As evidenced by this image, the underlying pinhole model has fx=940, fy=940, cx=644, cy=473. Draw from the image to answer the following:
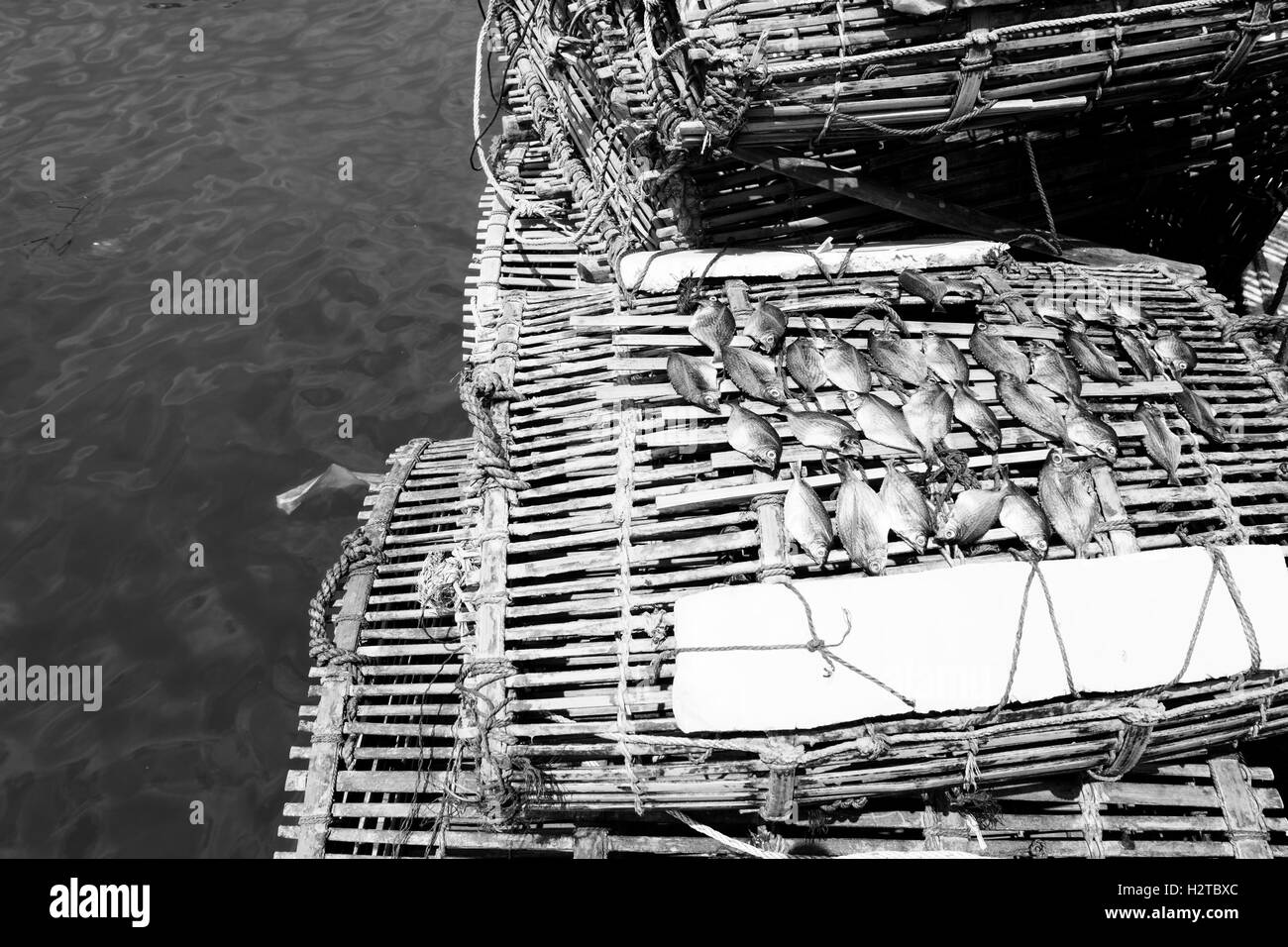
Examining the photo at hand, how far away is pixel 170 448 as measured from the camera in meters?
9.83

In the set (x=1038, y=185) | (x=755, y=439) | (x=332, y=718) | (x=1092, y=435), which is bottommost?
(x=332, y=718)

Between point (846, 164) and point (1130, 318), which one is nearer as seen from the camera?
point (1130, 318)

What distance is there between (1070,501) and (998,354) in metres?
1.16

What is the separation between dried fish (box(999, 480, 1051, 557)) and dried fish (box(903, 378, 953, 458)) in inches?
19.8

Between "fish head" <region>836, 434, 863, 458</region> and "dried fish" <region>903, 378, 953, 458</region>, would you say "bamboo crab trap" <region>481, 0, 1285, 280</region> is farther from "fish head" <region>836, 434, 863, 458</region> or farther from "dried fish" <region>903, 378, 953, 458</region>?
"fish head" <region>836, 434, 863, 458</region>

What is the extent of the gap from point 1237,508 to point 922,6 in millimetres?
3641

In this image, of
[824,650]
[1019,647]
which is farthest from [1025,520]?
[824,650]

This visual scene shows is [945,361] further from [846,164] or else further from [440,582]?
[440,582]

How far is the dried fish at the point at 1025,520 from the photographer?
5.08 m

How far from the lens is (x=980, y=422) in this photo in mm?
5480

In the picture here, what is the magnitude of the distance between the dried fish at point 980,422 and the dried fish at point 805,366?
2.68 ft

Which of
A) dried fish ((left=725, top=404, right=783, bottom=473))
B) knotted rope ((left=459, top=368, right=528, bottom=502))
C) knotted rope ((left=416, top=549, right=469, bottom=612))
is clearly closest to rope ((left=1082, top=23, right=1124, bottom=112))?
dried fish ((left=725, top=404, right=783, bottom=473))

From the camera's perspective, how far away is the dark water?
791cm
